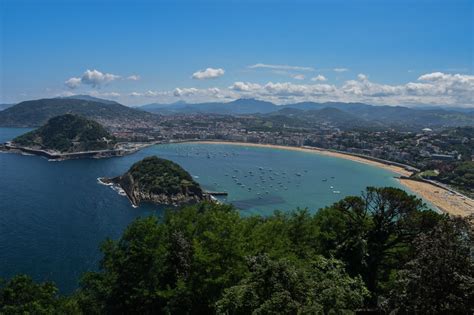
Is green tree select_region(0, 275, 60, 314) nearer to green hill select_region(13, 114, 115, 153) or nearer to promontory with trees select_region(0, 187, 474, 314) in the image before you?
promontory with trees select_region(0, 187, 474, 314)

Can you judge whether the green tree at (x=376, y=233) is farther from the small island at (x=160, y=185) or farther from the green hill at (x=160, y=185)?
Result: the green hill at (x=160, y=185)

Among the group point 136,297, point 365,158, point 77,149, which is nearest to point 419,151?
point 365,158

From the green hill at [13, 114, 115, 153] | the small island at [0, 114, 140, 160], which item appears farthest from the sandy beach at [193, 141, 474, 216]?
the green hill at [13, 114, 115, 153]

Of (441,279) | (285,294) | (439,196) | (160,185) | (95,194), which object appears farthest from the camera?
(439,196)

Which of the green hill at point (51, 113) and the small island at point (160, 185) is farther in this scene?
the green hill at point (51, 113)

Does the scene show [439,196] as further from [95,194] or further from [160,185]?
[95,194]

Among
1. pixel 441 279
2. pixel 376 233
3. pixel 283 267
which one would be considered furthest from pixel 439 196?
pixel 283 267

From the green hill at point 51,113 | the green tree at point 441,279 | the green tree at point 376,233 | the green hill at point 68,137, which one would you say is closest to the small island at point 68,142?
the green hill at point 68,137
